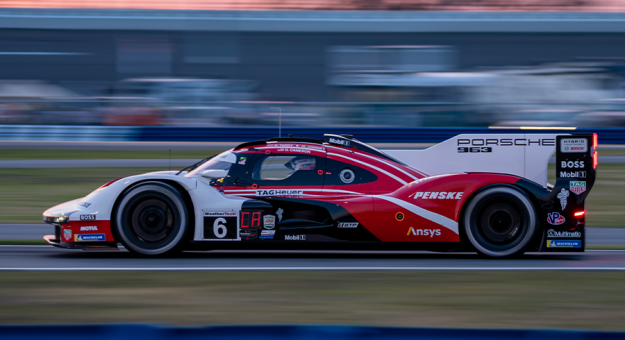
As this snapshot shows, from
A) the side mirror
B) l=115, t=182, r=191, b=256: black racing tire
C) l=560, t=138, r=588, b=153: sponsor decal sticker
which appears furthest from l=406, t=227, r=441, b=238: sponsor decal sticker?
l=115, t=182, r=191, b=256: black racing tire

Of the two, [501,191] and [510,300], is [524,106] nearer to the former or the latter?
[501,191]

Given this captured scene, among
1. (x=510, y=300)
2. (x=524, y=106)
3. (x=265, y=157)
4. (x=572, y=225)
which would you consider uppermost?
(x=524, y=106)

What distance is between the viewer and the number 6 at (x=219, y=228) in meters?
6.48

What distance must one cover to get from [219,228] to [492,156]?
282 cm

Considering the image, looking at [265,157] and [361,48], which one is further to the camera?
[361,48]

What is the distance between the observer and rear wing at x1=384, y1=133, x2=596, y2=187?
6.79 meters

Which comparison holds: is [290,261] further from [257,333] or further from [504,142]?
[257,333]

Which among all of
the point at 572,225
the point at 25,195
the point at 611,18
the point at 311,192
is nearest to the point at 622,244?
the point at 572,225

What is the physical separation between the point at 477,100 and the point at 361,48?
13.2 feet

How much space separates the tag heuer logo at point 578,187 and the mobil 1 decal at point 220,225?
3.20 meters

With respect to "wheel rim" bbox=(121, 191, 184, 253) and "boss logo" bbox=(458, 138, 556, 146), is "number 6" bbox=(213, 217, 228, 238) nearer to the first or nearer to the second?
"wheel rim" bbox=(121, 191, 184, 253)

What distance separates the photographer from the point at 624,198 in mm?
12109

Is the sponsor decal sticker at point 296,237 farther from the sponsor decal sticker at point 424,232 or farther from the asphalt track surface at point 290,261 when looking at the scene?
the sponsor decal sticker at point 424,232

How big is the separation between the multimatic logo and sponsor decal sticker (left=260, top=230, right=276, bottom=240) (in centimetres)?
212
